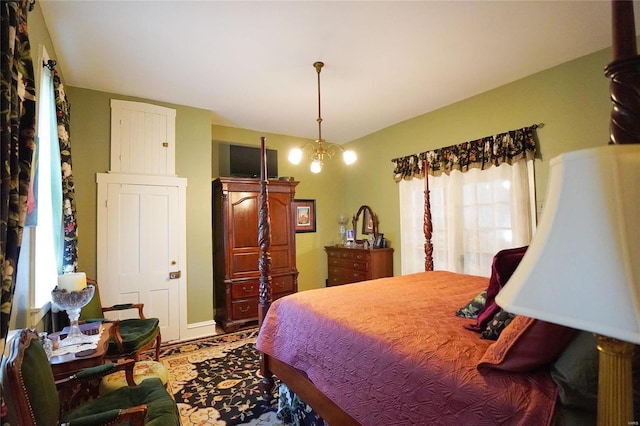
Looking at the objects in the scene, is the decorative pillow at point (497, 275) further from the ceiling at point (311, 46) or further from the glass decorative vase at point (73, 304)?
the glass decorative vase at point (73, 304)

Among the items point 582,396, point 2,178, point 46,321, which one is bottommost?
point 46,321

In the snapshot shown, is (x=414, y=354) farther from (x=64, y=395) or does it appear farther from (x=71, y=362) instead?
(x=64, y=395)

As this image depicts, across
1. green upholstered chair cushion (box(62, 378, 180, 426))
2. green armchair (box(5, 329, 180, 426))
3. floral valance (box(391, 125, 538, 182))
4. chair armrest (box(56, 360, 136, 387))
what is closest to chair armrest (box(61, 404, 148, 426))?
green armchair (box(5, 329, 180, 426))

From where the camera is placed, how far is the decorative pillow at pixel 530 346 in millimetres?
1018

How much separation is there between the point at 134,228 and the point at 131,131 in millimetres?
1085

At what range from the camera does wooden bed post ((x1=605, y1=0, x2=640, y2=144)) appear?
769 mm

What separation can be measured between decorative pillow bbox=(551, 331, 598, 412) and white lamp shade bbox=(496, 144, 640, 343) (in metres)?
0.46

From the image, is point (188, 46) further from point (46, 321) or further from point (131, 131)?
point (46, 321)

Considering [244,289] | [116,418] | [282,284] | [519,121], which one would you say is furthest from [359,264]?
[116,418]

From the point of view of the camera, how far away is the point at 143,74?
117 inches

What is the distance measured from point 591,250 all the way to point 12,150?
1.81m

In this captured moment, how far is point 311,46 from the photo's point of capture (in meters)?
2.56

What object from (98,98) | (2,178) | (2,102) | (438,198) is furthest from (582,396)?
(98,98)

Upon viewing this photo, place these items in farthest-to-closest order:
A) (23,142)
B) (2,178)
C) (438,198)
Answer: (438,198)
(23,142)
(2,178)
